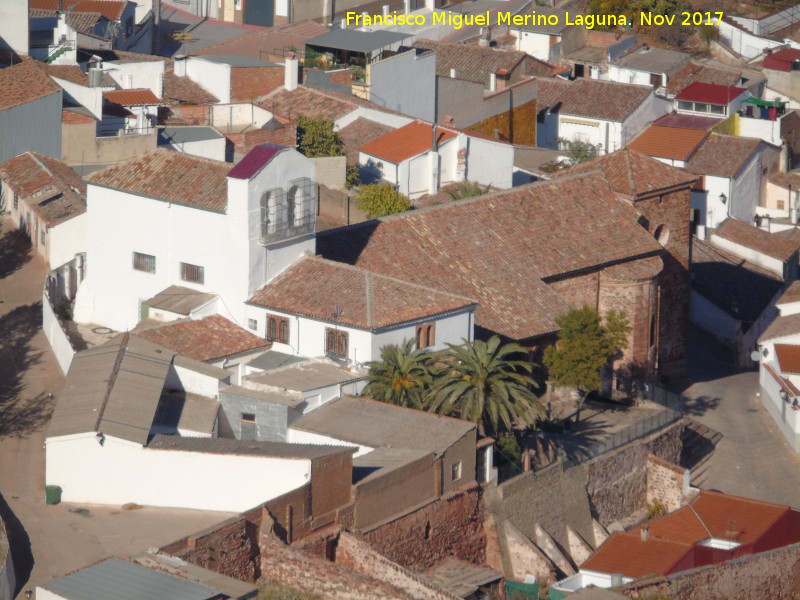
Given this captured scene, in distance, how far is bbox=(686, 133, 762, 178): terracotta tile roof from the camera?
78.6 meters

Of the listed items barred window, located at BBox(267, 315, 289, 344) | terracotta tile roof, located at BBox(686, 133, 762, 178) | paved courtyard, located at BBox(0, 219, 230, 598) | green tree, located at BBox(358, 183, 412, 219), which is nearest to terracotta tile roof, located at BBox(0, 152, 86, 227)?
paved courtyard, located at BBox(0, 219, 230, 598)

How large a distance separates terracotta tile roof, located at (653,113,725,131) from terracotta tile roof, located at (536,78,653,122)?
1.46 meters

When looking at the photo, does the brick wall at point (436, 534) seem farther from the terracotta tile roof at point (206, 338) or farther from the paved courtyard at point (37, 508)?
the terracotta tile roof at point (206, 338)

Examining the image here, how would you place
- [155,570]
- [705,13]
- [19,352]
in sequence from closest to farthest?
1. [155,570]
2. [19,352]
3. [705,13]

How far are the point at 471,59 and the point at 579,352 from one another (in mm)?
36159

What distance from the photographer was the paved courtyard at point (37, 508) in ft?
130

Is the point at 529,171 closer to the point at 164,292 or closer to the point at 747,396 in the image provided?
the point at 747,396

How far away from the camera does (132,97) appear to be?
66.7 meters

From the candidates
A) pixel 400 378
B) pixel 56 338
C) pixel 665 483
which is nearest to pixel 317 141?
pixel 56 338

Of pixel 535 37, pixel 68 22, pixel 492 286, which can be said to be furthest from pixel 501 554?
pixel 535 37

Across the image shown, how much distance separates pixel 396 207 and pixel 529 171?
40.5 ft

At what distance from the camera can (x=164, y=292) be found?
5075cm

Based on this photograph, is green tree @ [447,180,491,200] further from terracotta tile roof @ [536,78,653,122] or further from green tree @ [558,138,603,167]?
terracotta tile roof @ [536,78,653,122]

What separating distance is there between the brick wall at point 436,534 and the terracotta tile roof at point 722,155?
36344 mm
